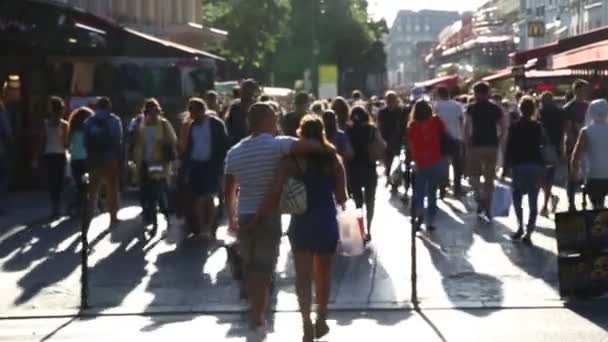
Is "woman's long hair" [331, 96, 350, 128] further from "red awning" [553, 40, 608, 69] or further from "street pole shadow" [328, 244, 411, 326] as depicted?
"red awning" [553, 40, 608, 69]

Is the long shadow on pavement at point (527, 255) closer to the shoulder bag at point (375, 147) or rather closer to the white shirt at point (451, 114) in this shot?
the shoulder bag at point (375, 147)

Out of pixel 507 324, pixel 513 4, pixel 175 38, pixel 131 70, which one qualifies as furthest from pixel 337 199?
pixel 513 4

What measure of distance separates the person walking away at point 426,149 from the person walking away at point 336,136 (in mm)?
1114

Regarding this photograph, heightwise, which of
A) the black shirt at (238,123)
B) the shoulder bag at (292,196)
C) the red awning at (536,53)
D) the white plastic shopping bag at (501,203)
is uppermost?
the red awning at (536,53)

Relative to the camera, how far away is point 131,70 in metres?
29.1


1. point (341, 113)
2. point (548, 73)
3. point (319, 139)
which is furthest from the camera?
point (548, 73)

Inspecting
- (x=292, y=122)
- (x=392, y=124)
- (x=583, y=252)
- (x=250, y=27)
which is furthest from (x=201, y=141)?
(x=250, y=27)

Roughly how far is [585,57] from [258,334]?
15.6 meters

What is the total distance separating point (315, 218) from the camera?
1032 centimetres

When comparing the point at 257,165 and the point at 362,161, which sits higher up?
the point at 257,165

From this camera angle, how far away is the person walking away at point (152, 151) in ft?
58.5

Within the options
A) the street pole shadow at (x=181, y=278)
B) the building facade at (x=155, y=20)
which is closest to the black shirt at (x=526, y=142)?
the street pole shadow at (x=181, y=278)

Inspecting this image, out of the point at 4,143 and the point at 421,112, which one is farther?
A: the point at 4,143

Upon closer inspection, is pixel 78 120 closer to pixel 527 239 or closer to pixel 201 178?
pixel 201 178
